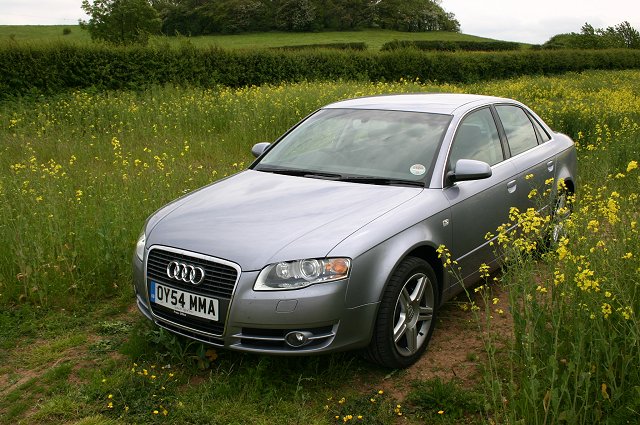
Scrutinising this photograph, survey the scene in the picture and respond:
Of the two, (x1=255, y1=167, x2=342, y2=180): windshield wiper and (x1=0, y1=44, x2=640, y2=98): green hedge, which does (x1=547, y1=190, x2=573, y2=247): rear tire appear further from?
(x1=0, y1=44, x2=640, y2=98): green hedge

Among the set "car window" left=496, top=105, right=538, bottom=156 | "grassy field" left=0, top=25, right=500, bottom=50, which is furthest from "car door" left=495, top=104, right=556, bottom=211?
"grassy field" left=0, top=25, right=500, bottom=50

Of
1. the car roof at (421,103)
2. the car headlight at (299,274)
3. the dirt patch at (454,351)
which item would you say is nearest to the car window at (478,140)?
the car roof at (421,103)

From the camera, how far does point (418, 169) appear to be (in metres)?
4.56

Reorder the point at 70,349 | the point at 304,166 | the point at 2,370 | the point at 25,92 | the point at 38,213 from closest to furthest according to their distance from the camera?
the point at 2,370 → the point at 70,349 → the point at 304,166 → the point at 38,213 → the point at 25,92

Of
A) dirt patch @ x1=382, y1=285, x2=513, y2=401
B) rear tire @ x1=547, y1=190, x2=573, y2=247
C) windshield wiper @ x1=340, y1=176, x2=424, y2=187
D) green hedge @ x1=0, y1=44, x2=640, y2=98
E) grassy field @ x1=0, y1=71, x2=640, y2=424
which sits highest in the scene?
green hedge @ x1=0, y1=44, x2=640, y2=98

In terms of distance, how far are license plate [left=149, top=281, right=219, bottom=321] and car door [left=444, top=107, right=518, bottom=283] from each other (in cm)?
174

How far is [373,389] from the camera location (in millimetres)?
3873

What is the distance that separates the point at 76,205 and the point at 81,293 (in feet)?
5.18

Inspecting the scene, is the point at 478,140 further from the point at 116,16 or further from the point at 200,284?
the point at 116,16

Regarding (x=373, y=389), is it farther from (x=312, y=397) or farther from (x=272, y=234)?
(x=272, y=234)

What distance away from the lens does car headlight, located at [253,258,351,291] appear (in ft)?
11.6

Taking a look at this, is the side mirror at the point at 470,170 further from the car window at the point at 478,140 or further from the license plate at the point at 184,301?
the license plate at the point at 184,301

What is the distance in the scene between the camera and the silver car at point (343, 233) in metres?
3.57

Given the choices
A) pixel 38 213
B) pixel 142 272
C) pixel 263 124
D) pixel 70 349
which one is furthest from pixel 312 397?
pixel 263 124
